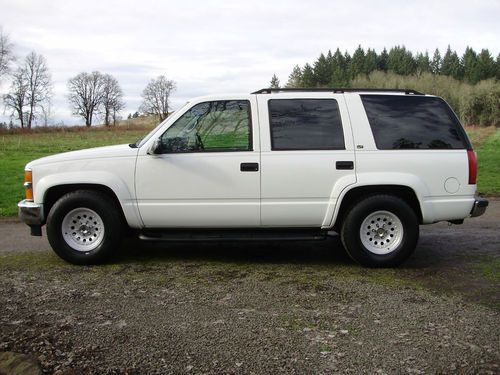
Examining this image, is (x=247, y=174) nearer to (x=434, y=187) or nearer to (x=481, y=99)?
(x=434, y=187)

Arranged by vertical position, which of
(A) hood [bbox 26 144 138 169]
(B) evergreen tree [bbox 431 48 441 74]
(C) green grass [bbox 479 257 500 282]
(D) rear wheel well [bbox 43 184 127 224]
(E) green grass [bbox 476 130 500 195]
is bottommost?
(C) green grass [bbox 479 257 500 282]

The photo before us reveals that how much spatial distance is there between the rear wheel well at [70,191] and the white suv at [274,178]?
16mm

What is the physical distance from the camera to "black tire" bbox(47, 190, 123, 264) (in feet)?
18.6

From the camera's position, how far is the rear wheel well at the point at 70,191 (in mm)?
5750

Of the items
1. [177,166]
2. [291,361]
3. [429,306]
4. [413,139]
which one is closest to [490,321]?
[429,306]

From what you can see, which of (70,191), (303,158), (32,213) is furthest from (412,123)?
(32,213)

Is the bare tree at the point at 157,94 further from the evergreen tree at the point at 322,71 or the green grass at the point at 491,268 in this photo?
the green grass at the point at 491,268

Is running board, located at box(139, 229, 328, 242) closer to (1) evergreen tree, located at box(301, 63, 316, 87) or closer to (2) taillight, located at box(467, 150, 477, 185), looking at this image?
(2) taillight, located at box(467, 150, 477, 185)

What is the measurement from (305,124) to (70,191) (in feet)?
9.30

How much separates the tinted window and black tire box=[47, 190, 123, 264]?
2013mm

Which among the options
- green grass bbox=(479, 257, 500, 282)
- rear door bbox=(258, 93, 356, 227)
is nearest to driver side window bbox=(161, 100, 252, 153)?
rear door bbox=(258, 93, 356, 227)

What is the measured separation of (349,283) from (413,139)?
1.83 m

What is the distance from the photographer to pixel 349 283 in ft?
16.8

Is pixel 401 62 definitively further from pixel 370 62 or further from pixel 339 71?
pixel 339 71
